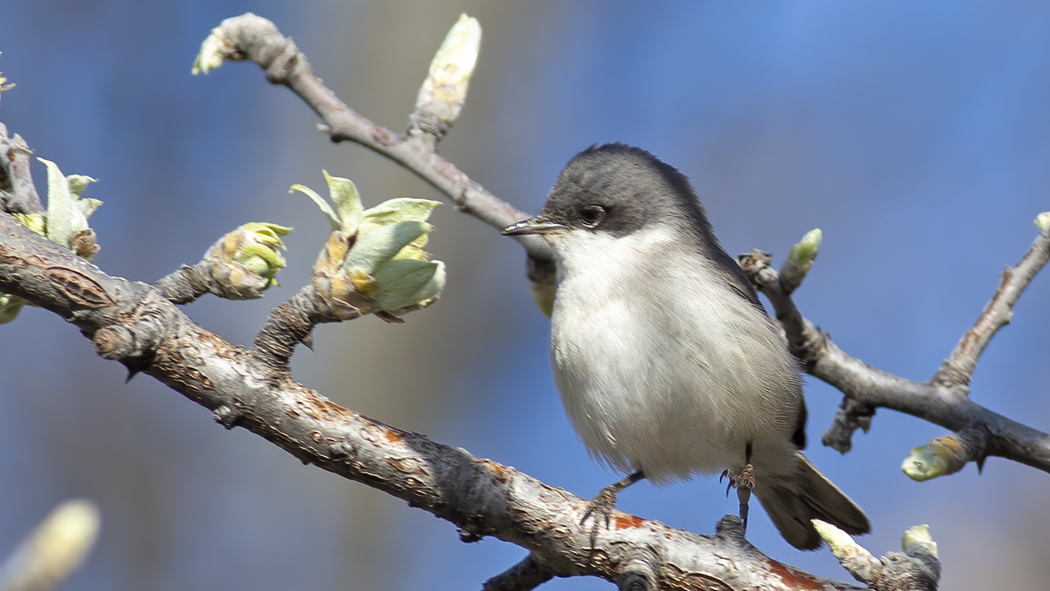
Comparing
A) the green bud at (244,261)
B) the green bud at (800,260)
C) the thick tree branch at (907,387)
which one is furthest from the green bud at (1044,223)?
the green bud at (244,261)

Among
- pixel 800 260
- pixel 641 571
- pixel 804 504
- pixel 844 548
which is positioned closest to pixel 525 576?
pixel 641 571

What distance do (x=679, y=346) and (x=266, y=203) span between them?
214 inches

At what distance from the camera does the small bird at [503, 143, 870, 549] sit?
11.1ft

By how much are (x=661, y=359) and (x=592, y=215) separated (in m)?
0.79

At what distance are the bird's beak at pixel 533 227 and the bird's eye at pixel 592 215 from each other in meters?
0.13

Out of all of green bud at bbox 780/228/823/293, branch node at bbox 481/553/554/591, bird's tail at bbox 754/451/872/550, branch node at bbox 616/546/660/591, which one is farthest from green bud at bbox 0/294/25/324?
bird's tail at bbox 754/451/872/550

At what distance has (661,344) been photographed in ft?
11.0

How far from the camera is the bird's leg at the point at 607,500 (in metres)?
2.36

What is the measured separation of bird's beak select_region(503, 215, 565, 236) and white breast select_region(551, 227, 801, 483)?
7 cm

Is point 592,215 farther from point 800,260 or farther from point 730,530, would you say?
point 730,530

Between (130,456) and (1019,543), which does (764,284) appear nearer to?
(1019,543)

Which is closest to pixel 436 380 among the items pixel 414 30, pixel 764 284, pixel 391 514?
pixel 391 514

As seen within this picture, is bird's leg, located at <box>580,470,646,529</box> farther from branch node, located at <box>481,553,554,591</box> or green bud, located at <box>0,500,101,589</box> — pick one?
green bud, located at <box>0,500,101,589</box>

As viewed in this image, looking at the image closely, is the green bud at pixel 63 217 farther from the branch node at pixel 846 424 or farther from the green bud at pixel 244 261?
the branch node at pixel 846 424
